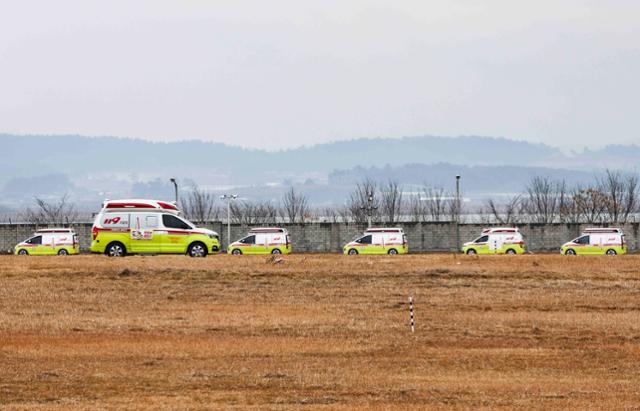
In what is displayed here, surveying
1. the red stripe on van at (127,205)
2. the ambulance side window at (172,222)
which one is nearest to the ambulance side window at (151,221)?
the ambulance side window at (172,222)

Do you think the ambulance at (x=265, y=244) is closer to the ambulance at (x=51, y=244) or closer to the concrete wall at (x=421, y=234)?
the ambulance at (x=51, y=244)

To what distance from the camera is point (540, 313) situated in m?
41.9

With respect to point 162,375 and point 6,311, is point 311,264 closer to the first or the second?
point 6,311

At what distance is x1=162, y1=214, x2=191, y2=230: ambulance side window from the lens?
191 ft

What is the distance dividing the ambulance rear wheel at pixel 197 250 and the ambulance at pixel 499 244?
25.9 metres

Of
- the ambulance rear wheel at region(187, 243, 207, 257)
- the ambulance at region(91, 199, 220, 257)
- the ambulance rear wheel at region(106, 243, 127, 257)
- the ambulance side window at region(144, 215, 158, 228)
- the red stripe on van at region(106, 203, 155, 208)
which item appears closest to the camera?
the red stripe on van at region(106, 203, 155, 208)

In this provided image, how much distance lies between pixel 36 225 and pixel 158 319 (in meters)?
65.1

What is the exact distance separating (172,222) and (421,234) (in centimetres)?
4446

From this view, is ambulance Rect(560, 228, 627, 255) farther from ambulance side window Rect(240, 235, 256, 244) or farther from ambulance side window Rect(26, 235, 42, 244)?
ambulance side window Rect(26, 235, 42, 244)

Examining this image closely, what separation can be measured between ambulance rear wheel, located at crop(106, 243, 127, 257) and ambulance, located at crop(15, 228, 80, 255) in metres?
20.0

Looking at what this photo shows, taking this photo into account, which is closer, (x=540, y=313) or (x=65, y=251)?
(x=540, y=313)

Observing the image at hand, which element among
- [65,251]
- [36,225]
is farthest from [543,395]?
[36,225]

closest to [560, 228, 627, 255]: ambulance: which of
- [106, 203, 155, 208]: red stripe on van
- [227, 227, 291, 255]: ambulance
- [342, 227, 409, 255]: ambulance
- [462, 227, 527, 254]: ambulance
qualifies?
[462, 227, 527, 254]: ambulance

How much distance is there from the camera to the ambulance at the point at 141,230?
5744cm
